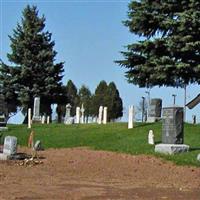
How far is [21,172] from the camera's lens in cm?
1547

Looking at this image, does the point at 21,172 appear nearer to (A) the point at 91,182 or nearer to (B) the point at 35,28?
(A) the point at 91,182

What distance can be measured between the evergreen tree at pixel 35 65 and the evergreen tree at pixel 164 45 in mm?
21287

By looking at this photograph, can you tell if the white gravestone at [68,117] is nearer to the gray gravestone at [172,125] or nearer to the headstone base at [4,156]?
the gray gravestone at [172,125]

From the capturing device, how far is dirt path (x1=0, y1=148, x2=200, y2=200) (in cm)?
1130

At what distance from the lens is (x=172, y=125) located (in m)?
21.5

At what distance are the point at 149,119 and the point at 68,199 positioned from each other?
84.9ft

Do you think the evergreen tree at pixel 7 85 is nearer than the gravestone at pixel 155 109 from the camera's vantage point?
No

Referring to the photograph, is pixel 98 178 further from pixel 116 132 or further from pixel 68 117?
pixel 68 117

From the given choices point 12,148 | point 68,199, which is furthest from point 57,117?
point 68,199

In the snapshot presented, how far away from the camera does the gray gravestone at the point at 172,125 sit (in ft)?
69.7

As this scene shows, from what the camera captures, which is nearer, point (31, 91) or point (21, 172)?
point (21, 172)

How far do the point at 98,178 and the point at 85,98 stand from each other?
71.6m

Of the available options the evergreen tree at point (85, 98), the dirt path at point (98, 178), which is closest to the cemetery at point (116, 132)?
the dirt path at point (98, 178)

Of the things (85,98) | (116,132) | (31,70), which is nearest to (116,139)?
(116,132)
